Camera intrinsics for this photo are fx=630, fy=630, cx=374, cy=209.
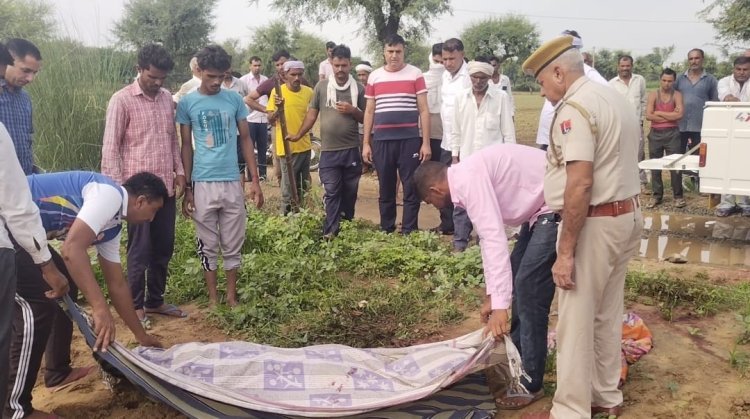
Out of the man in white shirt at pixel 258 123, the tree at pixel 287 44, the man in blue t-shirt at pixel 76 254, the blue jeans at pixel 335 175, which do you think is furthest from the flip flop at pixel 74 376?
the tree at pixel 287 44

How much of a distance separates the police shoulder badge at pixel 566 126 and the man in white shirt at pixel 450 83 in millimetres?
3680

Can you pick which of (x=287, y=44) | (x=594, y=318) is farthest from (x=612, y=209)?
(x=287, y=44)

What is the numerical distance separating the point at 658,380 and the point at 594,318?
0.90 metres

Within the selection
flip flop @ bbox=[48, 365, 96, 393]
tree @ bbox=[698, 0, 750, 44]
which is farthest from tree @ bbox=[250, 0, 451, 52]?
flip flop @ bbox=[48, 365, 96, 393]

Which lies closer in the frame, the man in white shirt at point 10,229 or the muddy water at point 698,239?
the man in white shirt at point 10,229

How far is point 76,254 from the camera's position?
2.93m

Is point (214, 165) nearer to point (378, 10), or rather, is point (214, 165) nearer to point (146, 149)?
point (146, 149)

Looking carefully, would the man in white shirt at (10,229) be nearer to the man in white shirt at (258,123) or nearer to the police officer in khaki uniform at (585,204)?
the police officer in khaki uniform at (585,204)

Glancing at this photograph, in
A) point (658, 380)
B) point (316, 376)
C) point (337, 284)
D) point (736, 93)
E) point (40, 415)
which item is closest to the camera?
point (40, 415)

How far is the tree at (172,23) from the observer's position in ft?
110

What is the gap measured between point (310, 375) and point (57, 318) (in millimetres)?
1510

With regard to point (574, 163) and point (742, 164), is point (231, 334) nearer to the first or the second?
point (574, 163)

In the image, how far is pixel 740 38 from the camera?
19484 mm

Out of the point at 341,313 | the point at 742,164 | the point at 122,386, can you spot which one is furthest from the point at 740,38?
the point at 122,386
